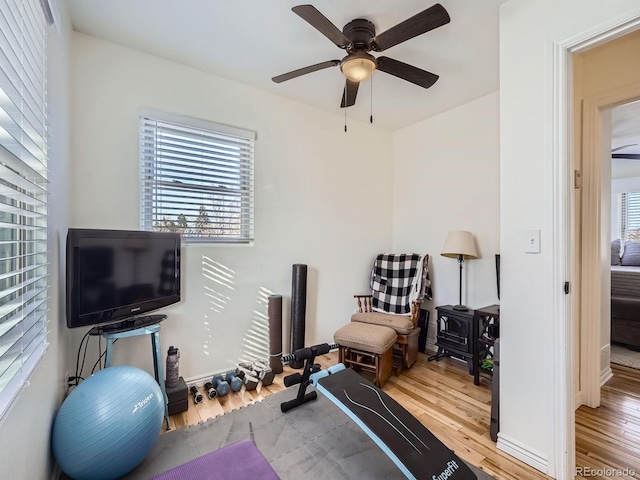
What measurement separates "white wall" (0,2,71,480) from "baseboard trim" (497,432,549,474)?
7.39ft

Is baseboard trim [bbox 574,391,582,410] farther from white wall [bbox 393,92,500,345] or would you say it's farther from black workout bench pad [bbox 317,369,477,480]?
black workout bench pad [bbox 317,369,477,480]

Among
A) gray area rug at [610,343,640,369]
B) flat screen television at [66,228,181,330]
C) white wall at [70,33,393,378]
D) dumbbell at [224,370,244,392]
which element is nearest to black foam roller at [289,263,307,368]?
white wall at [70,33,393,378]

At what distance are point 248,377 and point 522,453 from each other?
190cm

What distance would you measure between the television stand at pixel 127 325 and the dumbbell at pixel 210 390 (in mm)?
745

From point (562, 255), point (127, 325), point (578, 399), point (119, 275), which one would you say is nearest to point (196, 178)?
point (119, 275)

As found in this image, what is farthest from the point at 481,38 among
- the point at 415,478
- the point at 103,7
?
the point at 415,478

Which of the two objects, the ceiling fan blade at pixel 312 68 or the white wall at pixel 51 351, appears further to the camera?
the ceiling fan blade at pixel 312 68

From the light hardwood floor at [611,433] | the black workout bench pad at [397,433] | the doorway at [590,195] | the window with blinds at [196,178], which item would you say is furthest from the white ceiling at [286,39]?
the light hardwood floor at [611,433]

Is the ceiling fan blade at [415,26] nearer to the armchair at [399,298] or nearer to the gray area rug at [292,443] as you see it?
the armchair at [399,298]

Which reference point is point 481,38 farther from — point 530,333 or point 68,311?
point 68,311

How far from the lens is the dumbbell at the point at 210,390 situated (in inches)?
92.7

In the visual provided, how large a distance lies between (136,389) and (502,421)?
207 centimetres

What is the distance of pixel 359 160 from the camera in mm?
3637

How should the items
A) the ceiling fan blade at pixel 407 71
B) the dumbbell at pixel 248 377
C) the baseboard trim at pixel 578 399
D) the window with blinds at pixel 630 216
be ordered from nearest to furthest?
1. the ceiling fan blade at pixel 407 71
2. the baseboard trim at pixel 578 399
3. the dumbbell at pixel 248 377
4. the window with blinds at pixel 630 216
